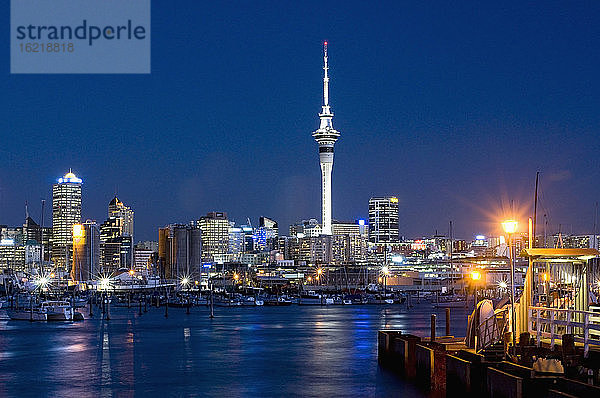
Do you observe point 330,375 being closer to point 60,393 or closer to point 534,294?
point 60,393

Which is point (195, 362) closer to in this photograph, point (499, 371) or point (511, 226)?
point (511, 226)

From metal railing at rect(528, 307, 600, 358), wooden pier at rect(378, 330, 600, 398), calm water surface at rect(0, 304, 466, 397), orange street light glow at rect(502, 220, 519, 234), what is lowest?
calm water surface at rect(0, 304, 466, 397)

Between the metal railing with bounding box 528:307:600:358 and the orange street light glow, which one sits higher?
the orange street light glow

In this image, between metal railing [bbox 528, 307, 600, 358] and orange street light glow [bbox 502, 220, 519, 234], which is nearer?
metal railing [bbox 528, 307, 600, 358]

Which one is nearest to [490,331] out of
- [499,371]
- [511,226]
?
[511,226]

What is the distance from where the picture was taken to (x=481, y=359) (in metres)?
32.1

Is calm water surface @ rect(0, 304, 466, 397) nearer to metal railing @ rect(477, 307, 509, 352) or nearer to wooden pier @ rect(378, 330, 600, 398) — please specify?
wooden pier @ rect(378, 330, 600, 398)

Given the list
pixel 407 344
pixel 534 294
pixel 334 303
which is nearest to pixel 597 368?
pixel 534 294

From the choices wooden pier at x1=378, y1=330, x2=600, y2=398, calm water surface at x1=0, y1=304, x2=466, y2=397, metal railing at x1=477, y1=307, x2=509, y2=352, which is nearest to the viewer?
wooden pier at x1=378, y1=330, x2=600, y2=398

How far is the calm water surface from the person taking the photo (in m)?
45.2

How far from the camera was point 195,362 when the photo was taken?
59625 mm

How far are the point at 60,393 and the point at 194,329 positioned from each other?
2157 inches

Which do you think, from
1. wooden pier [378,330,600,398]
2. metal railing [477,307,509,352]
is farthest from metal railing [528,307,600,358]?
metal railing [477,307,509,352]

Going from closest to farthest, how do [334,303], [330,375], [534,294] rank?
[534,294]
[330,375]
[334,303]
